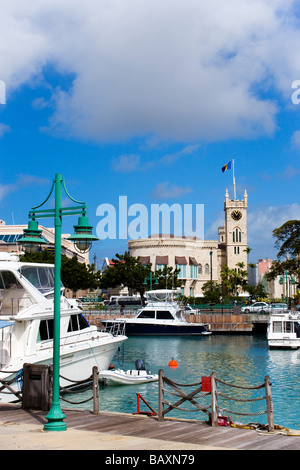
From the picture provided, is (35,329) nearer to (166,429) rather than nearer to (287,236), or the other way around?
(166,429)

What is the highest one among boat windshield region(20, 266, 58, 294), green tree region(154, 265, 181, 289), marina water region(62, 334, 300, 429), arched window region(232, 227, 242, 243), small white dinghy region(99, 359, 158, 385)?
arched window region(232, 227, 242, 243)

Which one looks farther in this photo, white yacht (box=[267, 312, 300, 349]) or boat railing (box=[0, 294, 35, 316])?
white yacht (box=[267, 312, 300, 349])

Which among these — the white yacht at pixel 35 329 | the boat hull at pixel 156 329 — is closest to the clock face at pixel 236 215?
the boat hull at pixel 156 329

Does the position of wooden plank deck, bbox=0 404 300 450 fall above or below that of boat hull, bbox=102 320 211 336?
above

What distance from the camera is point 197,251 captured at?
385 feet

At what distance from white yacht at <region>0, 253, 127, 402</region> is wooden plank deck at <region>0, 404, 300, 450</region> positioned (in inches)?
169

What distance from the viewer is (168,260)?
108m

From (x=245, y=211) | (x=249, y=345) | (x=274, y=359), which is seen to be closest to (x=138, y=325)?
(x=249, y=345)

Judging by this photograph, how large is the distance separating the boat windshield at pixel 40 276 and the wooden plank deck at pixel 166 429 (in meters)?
8.05

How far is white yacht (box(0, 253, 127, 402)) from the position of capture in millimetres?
19750

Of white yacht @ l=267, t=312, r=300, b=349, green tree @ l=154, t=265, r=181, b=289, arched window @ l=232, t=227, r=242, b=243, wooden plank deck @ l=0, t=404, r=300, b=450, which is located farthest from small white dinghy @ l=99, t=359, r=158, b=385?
arched window @ l=232, t=227, r=242, b=243

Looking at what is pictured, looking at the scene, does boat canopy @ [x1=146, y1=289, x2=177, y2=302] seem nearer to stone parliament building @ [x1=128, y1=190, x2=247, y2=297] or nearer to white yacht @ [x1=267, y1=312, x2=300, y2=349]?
white yacht @ [x1=267, y1=312, x2=300, y2=349]
